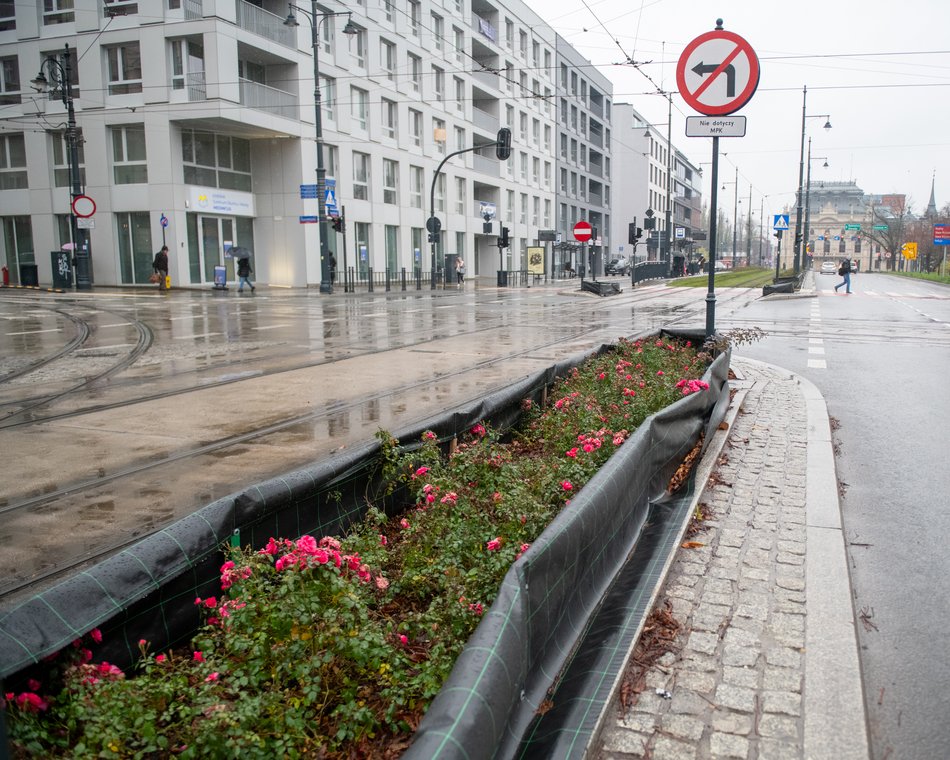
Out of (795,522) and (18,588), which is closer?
(18,588)

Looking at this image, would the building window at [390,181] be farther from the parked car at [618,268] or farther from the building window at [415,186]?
the parked car at [618,268]

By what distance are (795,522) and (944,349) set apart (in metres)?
11.3

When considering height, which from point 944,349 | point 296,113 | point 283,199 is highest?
point 296,113

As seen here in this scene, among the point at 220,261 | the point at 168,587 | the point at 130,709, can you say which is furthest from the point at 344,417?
the point at 220,261

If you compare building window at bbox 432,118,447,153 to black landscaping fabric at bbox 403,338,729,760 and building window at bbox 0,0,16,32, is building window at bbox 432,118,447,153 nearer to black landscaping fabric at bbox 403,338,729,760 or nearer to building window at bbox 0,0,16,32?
building window at bbox 0,0,16,32

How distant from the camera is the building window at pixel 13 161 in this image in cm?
3641

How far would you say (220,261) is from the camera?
35.9 m

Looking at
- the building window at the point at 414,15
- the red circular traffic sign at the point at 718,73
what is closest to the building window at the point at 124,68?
the building window at the point at 414,15

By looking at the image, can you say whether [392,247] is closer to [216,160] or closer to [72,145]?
[216,160]

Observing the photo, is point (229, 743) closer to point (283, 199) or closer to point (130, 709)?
point (130, 709)

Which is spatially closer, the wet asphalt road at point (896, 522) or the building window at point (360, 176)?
the wet asphalt road at point (896, 522)

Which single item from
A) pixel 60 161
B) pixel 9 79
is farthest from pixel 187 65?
pixel 9 79

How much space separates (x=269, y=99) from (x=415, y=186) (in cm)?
1297

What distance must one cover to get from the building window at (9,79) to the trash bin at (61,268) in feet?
29.7
